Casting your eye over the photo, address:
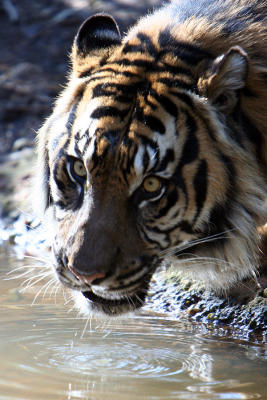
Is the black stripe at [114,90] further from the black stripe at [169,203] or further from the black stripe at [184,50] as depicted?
the black stripe at [169,203]

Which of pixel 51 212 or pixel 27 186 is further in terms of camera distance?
pixel 27 186

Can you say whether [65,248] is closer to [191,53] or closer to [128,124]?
[128,124]

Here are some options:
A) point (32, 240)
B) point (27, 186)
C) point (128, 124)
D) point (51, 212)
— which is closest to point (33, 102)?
point (27, 186)

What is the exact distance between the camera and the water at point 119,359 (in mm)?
2668

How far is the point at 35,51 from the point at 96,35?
522 cm

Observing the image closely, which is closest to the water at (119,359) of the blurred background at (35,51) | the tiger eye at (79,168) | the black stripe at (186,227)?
the black stripe at (186,227)

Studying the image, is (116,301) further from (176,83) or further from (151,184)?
(176,83)

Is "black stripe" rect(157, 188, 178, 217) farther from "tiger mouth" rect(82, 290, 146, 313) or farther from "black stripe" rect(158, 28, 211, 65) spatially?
"black stripe" rect(158, 28, 211, 65)

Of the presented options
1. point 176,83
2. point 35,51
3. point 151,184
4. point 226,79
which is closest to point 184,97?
point 176,83

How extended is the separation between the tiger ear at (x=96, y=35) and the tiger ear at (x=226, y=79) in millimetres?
550

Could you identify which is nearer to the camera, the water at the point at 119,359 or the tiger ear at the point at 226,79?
the water at the point at 119,359

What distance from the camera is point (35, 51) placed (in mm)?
8367

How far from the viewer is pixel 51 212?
3504 millimetres

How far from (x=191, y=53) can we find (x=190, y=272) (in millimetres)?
1001
